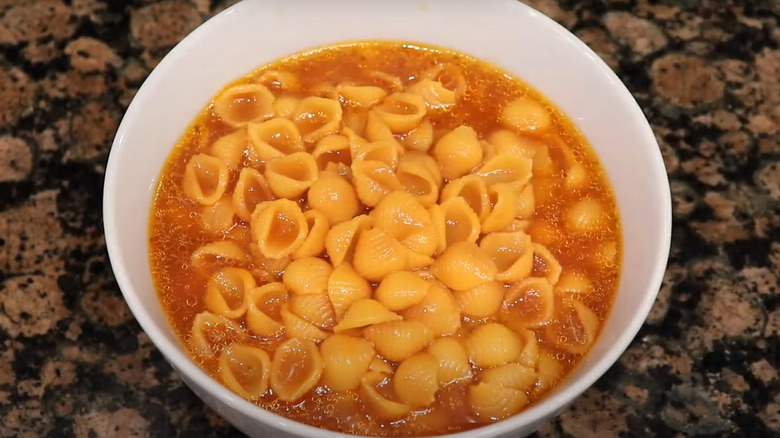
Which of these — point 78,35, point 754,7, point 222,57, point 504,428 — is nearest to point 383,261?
point 504,428

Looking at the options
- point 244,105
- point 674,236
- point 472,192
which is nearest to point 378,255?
point 472,192

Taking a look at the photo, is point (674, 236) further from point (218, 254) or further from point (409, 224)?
point (218, 254)

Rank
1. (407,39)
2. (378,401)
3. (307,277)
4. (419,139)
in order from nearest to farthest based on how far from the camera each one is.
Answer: (378,401)
(307,277)
(419,139)
(407,39)

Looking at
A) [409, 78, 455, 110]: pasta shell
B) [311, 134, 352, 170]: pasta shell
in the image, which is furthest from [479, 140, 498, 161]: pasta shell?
[311, 134, 352, 170]: pasta shell

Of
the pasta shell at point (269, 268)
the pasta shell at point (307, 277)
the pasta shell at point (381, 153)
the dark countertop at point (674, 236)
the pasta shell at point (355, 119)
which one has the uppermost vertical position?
the pasta shell at point (381, 153)

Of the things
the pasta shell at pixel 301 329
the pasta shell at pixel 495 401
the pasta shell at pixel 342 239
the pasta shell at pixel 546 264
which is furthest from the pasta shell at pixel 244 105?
the pasta shell at pixel 495 401

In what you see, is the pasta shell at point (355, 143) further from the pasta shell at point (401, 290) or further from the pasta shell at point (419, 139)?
the pasta shell at point (401, 290)

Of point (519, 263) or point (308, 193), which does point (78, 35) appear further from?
point (519, 263)
